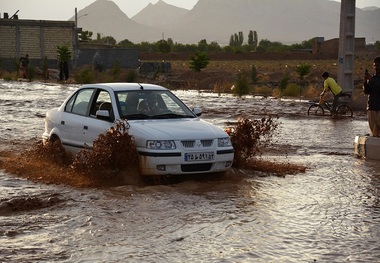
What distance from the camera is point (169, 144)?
36.1 feet

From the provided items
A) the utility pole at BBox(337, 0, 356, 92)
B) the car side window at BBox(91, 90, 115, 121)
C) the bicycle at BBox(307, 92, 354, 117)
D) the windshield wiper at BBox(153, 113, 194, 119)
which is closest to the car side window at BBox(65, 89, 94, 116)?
the car side window at BBox(91, 90, 115, 121)

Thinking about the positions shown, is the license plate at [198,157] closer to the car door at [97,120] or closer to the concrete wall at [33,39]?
Result: the car door at [97,120]

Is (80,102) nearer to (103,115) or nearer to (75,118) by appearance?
(75,118)

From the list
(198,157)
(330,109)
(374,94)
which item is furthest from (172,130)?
(330,109)

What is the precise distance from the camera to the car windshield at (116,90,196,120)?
1198cm

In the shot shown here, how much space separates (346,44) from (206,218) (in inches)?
865

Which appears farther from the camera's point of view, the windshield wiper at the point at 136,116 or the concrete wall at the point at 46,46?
the concrete wall at the point at 46,46

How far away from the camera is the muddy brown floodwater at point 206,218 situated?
7637mm

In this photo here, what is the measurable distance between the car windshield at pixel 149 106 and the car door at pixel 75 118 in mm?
713

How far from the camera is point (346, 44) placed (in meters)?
29.9

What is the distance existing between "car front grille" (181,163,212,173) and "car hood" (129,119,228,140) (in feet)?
1.28

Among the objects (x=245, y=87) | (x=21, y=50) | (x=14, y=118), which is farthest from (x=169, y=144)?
(x=21, y=50)

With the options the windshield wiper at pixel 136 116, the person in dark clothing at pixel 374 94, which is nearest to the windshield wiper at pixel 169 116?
the windshield wiper at pixel 136 116

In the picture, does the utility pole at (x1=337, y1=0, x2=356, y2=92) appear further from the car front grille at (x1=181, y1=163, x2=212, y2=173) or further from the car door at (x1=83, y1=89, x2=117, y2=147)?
the car front grille at (x1=181, y1=163, x2=212, y2=173)
